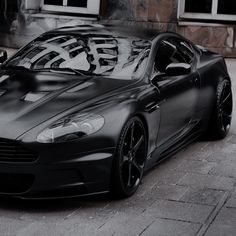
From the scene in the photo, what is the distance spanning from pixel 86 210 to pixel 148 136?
1.00 metres

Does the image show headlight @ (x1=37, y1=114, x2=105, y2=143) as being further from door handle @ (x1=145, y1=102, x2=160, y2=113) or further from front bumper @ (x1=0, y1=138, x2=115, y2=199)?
door handle @ (x1=145, y1=102, x2=160, y2=113)

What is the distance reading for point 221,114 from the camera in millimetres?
8625

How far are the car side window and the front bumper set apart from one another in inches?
61.8

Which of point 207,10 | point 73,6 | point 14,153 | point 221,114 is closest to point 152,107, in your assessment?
point 14,153

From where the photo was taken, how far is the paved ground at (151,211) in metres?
5.46

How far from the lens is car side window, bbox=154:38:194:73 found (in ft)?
23.9

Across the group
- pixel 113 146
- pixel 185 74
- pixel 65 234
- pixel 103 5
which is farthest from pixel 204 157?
pixel 103 5

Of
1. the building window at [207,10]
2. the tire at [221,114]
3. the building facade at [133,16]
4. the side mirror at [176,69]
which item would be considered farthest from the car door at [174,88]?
the building window at [207,10]

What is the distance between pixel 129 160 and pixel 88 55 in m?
1.33

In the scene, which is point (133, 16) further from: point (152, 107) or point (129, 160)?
point (129, 160)

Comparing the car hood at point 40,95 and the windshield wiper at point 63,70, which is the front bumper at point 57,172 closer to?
the car hood at point 40,95

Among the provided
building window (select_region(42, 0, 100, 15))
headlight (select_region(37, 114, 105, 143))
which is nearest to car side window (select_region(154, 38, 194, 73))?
headlight (select_region(37, 114, 105, 143))

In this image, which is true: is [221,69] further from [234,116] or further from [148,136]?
[148,136]

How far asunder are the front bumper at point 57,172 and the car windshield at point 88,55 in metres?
1.24
